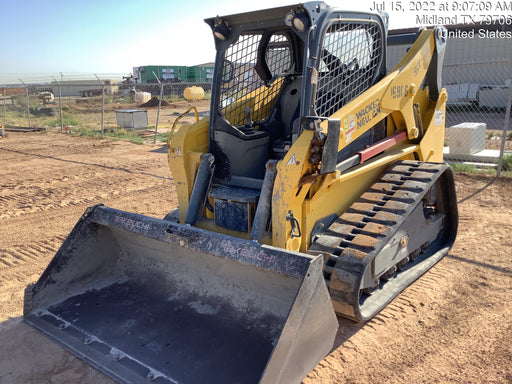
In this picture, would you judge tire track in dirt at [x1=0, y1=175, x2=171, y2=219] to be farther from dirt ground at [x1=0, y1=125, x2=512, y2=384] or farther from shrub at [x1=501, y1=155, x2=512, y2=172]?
shrub at [x1=501, y1=155, x2=512, y2=172]

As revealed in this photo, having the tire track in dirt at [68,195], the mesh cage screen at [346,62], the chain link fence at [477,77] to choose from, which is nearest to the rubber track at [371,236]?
the mesh cage screen at [346,62]

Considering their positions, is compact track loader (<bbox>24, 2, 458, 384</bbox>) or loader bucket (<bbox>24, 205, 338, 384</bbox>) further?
compact track loader (<bbox>24, 2, 458, 384</bbox>)

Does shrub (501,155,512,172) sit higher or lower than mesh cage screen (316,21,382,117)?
lower

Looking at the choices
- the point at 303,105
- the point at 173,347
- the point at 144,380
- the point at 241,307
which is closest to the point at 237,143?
the point at 303,105

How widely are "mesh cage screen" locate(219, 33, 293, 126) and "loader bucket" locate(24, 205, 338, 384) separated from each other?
157 cm

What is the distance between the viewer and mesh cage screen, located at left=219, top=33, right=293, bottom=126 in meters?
4.33

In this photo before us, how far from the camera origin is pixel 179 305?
11.5 feet

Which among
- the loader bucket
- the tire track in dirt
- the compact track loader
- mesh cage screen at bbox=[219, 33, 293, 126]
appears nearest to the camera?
the loader bucket

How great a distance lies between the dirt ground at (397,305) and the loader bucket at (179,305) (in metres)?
0.33

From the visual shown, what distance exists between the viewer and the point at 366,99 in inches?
147

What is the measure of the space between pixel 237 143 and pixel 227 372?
208 centimetres

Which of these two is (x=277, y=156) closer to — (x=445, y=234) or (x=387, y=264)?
(x=387, y=264)

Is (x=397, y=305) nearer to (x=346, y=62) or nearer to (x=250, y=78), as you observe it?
(x=346, y=62)

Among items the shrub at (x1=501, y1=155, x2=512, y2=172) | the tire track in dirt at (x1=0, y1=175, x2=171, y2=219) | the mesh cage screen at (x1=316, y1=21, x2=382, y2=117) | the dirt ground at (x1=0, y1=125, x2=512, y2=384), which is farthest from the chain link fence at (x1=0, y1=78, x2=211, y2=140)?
the mesh cage screen at (x1=316, y1=21, x2=382, y2=117)
